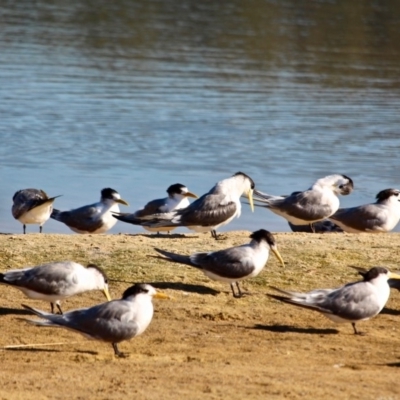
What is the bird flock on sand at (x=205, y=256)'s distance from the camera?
8.21m

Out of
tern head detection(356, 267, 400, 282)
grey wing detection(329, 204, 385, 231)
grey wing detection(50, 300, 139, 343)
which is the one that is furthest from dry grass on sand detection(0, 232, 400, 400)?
grey wing detection(329, 204, 385, 231)

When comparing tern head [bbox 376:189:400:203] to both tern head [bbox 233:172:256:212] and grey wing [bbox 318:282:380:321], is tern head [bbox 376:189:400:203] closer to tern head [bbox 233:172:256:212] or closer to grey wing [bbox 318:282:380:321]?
tern head [bbox 233:172:256:212]

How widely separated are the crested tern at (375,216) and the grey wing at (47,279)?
4.64 m

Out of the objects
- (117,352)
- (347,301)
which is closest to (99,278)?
(117,352)

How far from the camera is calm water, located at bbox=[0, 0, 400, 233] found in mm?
17312

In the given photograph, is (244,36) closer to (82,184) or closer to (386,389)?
(82,184)

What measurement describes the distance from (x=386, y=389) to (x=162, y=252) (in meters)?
3.32

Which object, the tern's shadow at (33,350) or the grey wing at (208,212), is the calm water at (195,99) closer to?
the grey wing at (208,212)

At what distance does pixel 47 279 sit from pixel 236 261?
1.60m

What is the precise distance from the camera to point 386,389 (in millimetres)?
7160

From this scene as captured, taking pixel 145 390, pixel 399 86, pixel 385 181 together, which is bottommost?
pixel 145 390

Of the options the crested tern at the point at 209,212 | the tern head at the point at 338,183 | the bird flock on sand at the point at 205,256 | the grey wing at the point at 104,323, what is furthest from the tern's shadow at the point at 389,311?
the tern head at the point at 338,183

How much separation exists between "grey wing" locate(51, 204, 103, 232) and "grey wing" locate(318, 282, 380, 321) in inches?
206

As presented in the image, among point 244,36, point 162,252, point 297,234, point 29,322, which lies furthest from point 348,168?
point 244,36
